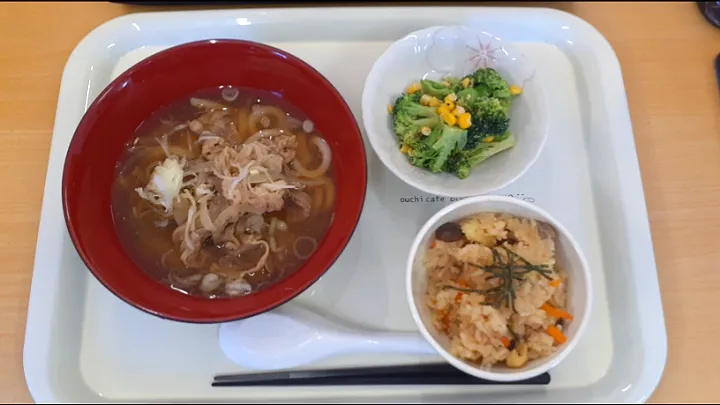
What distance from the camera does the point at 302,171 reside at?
1.36 meters

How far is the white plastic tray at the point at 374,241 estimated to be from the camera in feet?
4.24

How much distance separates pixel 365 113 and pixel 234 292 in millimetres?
501

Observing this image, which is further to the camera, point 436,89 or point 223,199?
point 436,89

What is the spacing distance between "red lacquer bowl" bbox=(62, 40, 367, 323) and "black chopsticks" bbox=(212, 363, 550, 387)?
0.68 feet

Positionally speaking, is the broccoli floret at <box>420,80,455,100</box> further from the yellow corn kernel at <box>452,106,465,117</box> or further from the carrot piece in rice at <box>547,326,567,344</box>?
the carrot piece in rice at <box>547,326,567,344</box>

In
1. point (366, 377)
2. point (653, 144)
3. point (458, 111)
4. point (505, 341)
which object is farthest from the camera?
point (653, 144)

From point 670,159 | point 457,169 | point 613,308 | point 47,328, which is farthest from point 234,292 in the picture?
point 670,159

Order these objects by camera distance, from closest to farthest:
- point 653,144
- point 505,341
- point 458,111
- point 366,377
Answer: point 505,341 → point 366,377 → point 458,111 → point 653,144

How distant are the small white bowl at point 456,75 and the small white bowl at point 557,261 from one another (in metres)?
0.08

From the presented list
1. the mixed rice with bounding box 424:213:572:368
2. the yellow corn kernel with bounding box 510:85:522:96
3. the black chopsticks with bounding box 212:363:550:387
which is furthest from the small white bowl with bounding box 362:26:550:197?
the black chopsticks with bounding box 212:363:550:387

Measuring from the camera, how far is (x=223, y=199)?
1311 millimetres

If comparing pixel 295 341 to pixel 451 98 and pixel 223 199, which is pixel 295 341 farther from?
pixel 451 98

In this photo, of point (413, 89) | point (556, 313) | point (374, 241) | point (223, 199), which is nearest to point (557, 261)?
point (556, 313)

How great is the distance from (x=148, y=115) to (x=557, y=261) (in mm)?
979
